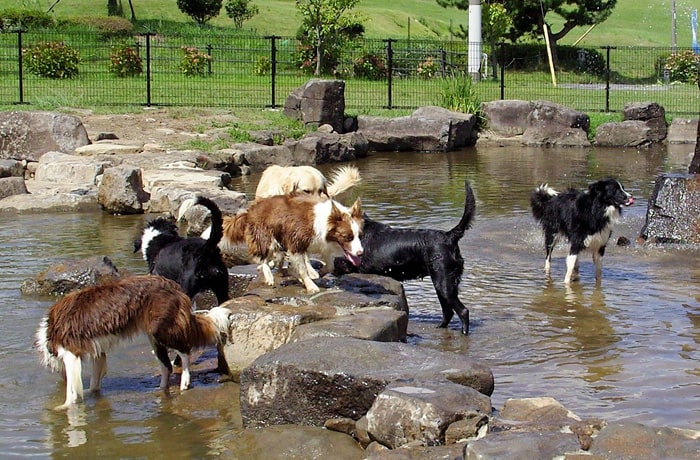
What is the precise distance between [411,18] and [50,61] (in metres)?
35.2

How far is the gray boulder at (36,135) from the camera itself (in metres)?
16.6

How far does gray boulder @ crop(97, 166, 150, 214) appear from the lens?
13.4 meters

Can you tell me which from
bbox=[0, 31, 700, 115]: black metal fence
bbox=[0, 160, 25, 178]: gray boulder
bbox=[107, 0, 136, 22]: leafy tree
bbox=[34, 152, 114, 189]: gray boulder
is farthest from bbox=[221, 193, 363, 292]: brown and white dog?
bbox=[107, 0, 136, 22]: leafy tree

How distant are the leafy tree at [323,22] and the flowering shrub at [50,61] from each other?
24.3ft

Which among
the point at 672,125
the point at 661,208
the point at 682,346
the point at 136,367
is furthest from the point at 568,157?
the point at 136,367

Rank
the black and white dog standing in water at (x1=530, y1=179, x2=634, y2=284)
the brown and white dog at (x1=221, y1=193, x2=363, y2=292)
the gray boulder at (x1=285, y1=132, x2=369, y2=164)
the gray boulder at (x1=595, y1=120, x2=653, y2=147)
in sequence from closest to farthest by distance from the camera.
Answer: the brown and white dog at (x1=221, y1=193, x2=363, y2=292) < the black and white dog standing in water at (x1=530, y1=179, x2=634, y2=284) < the gray boulder at (x1=285, y1=132, x2=369, y2=164) < the gray boulder at (x1=595, y1=120, x2=653, y2=147)

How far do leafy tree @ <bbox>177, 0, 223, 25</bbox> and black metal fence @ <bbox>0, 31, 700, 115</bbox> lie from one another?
1032cm

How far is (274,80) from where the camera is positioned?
2422 centimetres

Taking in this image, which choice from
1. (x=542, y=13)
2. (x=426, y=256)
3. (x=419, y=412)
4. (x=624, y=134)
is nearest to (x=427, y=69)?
(x=624, y=134)

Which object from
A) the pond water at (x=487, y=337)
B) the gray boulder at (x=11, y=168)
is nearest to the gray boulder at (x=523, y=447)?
the pond water at (x=487, y=337)

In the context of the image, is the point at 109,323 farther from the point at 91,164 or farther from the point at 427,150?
the point at 427,150

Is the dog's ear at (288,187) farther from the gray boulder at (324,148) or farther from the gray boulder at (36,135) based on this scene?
the gray boulder at (324,148)

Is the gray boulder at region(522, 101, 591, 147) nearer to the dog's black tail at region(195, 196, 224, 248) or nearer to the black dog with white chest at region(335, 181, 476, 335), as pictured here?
the black dog with white chest at region(335, 181, 476, 335)

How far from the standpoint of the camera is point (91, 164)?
1507 centimetres
